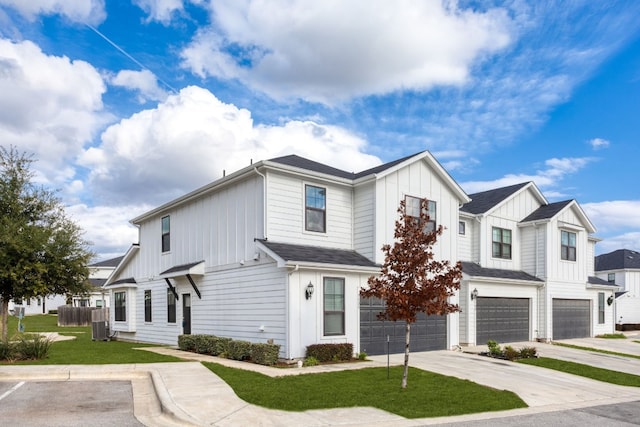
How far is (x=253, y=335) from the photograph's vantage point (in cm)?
1744

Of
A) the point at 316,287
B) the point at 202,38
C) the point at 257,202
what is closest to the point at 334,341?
the point at 316,287

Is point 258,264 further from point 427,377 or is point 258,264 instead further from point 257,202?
point 427,377

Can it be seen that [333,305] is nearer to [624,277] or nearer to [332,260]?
[332,260]

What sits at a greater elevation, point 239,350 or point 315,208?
point 315,208

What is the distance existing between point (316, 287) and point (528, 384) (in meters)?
6.47

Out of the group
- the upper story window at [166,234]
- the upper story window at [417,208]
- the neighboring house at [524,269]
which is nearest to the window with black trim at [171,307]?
the upper story window at [166,234]

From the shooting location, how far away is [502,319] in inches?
963

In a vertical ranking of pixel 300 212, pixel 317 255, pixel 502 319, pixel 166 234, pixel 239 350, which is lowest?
pixel 502 319

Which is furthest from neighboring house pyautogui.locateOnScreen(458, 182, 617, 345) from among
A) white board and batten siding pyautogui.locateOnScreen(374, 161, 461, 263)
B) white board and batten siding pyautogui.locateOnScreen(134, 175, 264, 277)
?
white board and batten siding pyautogui.locateOnScreen(134, 175, 264, 277)

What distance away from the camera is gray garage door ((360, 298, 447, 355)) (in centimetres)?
1777

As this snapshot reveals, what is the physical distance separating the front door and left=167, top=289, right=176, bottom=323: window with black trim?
3.20 ft

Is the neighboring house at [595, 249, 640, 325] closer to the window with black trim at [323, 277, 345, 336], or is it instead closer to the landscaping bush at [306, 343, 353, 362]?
the window with black trim at [323, 277, 345, 336]

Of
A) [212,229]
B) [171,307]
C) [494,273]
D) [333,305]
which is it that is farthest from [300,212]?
[494,273]

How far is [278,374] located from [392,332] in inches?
237
